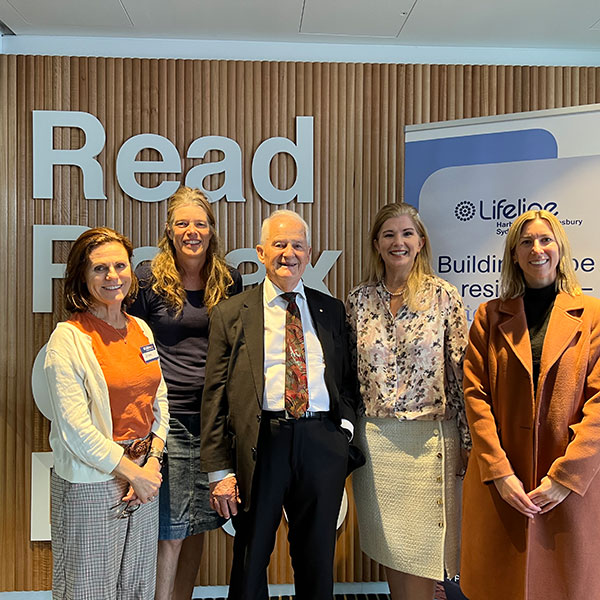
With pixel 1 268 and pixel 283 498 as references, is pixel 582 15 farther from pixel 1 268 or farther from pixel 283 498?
pixel 1 268

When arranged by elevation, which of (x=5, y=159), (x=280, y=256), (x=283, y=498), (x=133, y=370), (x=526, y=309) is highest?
(x=5, y=159)

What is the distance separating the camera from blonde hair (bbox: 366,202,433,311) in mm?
2414

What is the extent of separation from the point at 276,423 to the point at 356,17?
2182 millimetres

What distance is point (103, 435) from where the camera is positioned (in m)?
2.06

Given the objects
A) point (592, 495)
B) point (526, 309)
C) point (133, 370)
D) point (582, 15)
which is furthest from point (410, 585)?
point (582, 15)

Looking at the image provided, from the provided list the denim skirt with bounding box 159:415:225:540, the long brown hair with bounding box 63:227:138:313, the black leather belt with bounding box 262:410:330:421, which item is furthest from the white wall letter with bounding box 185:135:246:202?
the black leather belt with bounding box 262:410:330:421

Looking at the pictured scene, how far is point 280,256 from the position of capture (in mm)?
2273

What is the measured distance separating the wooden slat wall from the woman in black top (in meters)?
0.73

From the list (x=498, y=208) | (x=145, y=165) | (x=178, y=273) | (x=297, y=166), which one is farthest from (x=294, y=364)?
(x=145, y=165)

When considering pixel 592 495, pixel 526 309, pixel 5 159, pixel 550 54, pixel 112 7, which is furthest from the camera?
pixel 550 54

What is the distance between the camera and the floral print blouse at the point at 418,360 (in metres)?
2.36

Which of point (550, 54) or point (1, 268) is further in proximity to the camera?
point (550, 54)

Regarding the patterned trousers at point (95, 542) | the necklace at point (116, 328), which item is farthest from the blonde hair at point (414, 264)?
the patterned trousers at point (95, 542)

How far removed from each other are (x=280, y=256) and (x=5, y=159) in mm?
1904
